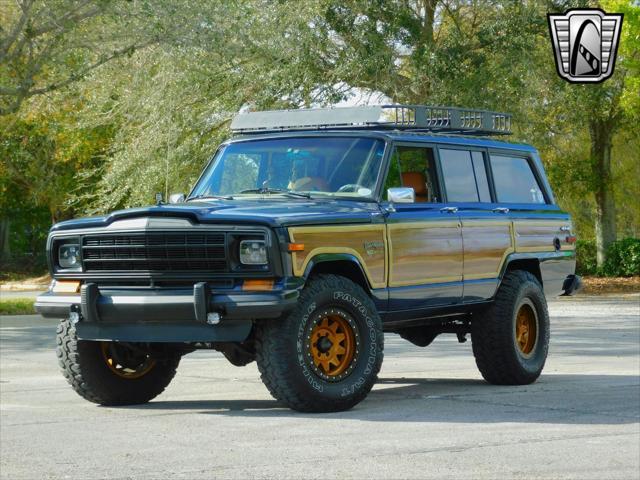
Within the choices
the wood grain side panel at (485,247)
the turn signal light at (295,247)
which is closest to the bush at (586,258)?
the wood grain side panel at (485,247)

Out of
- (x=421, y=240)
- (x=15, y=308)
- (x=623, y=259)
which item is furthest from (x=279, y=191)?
(x=623, y=259)

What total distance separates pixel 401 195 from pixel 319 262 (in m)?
0.95

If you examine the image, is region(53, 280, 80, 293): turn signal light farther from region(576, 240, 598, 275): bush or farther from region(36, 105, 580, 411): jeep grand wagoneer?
region(576, 240, 598, 275): bush

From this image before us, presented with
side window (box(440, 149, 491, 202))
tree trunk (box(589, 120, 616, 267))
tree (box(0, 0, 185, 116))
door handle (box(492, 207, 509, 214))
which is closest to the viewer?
side window (box(440, 149, 491, 202))

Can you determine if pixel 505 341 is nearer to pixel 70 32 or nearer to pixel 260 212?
pixel 260 212

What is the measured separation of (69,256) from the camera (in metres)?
10.1

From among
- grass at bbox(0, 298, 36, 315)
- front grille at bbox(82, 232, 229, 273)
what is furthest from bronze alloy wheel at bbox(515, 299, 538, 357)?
grass at bbox(0, 298, 36, 315)

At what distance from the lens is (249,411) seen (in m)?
9.86

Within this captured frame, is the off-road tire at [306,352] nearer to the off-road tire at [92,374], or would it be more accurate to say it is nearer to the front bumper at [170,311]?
the front bumper at [170,311]

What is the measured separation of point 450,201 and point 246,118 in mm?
1949

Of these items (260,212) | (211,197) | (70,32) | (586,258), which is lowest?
(586,258)

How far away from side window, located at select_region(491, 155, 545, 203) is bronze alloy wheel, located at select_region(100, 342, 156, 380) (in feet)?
12.0

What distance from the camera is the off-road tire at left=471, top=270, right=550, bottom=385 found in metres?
11.6

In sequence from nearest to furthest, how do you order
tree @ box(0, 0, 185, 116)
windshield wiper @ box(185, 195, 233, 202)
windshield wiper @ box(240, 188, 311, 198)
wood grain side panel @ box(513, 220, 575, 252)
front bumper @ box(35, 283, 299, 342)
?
front bumper @ box(35, 283, 299, 342)
windshield wiper @ box(240, 188, 311, 198)
windshield wiper @ box(185, 195, 233, 202)
wood grain side panel @ box(513, 220, 575, 252)
tree @ box(0, 0, 185, 116)
